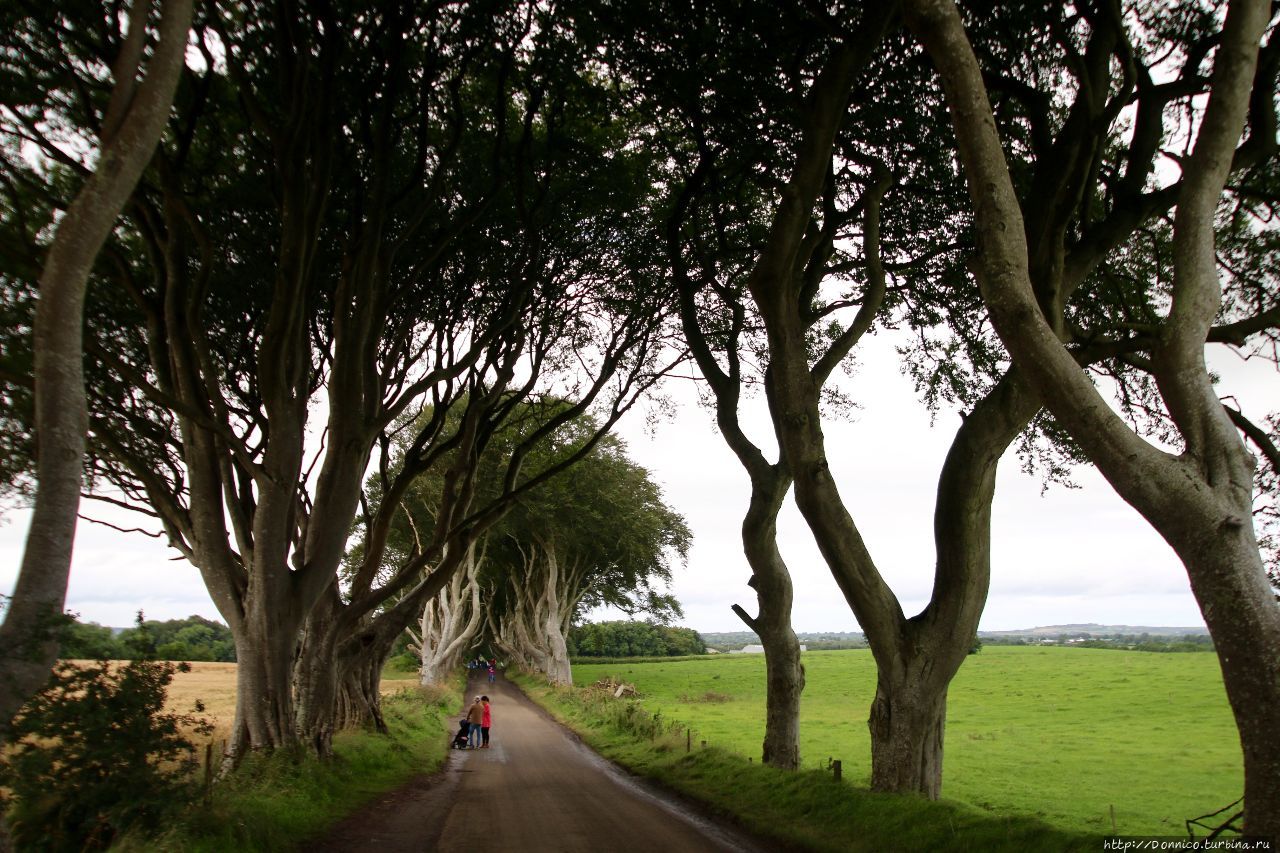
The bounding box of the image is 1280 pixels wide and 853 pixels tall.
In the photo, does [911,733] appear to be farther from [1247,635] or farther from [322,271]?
[322,271]

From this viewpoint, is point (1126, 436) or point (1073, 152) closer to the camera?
point (1126, 436)

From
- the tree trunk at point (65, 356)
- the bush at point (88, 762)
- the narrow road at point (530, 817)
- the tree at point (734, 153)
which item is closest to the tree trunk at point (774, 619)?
the tree at point (734, 153)

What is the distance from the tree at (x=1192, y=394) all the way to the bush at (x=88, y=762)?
8466 mm

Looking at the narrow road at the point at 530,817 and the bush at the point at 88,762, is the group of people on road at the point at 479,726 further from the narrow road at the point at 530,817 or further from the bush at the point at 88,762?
the bush at the point at 88,762

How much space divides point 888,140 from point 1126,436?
7.66 metres

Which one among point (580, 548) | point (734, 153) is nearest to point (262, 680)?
point (734, 153)

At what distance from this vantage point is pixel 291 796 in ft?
38.0

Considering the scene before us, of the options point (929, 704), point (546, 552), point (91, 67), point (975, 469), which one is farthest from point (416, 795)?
point (546, 552)

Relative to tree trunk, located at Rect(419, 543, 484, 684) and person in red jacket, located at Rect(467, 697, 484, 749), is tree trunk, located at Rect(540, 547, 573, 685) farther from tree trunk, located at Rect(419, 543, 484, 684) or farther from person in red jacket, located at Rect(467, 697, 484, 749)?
person in red jacket, located at Rect(467, 697, 484, 749)

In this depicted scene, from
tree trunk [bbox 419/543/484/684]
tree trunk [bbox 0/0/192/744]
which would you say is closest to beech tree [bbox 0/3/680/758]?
tree trunk [bbox 0/0/192/744]

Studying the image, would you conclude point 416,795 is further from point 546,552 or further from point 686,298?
point 546,552

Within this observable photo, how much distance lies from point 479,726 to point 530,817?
12.3m

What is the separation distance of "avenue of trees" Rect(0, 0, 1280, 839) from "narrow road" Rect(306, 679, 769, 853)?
90.8 inches

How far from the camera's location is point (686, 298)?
14352 mm
